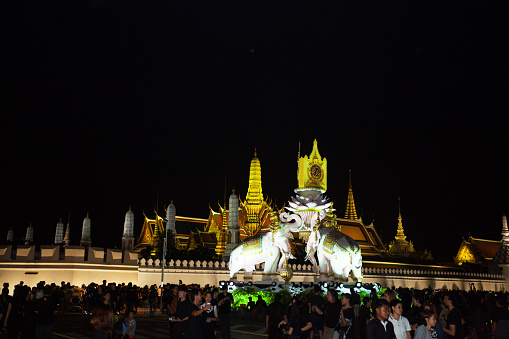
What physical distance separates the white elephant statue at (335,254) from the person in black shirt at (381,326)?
54.1 ft

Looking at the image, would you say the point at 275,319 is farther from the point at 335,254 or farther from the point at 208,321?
the point at 335,254

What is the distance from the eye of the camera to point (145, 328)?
1617 cm

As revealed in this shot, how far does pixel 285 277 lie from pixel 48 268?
11.2 metres

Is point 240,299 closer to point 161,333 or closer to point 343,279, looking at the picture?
point 343,279

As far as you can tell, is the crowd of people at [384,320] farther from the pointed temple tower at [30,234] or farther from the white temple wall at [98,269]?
the pointed temple tower at [30,234]

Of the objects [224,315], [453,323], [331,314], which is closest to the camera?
[453,323]

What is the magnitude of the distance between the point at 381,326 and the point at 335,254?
54.8 feet

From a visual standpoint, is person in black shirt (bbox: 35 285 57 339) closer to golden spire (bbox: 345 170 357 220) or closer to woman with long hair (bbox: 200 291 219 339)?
woman with long hair (bbox: 200 291 219 339)

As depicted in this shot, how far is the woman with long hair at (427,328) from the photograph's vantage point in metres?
7.05

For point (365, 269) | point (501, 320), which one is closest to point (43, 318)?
A: point (501, 320)

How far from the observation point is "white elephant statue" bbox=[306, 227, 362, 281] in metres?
23.2

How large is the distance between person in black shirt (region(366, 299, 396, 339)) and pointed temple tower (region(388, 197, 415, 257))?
59540 mm

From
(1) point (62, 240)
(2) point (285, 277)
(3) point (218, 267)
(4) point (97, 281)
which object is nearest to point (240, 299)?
(2) point (285, 277)

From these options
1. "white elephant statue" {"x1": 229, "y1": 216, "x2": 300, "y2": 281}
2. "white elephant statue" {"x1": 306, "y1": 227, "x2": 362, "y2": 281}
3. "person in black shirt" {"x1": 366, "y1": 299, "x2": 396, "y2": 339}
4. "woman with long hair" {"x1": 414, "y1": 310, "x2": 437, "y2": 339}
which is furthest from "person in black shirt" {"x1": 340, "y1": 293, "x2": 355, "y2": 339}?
"white elephant statue" {"x1": 229, "y1": 216, "x2": 300, "y2": 281}
